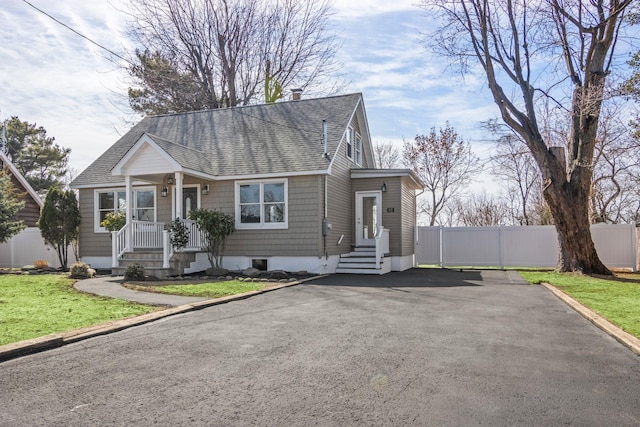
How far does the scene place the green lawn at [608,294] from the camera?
686 centimetres

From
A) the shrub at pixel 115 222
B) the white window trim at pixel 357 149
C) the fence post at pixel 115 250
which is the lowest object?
the fence post at pixel 115 250

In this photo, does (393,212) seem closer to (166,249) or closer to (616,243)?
(166,249)

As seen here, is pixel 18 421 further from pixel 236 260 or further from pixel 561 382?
pixel 236 260

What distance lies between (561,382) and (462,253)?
51.1 ft

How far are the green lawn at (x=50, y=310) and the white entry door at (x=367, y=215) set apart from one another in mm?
9840

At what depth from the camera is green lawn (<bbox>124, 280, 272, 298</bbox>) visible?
9523 millimetres

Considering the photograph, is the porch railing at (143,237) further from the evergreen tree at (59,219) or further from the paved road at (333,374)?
the paved road at (333,374)

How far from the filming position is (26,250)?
64.5 feet

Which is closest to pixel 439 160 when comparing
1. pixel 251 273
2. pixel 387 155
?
pixel 387 155

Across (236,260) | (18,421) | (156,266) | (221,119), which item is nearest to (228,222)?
(236,260)

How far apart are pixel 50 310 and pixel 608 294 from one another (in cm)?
1072

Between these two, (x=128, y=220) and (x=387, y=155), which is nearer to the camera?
(x=128, y=220)

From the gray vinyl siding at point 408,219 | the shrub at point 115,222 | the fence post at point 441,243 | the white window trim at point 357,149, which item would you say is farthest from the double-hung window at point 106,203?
the fence post at point 441,243

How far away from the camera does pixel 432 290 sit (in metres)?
10.8
